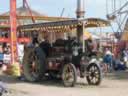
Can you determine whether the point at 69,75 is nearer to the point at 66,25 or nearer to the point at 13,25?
the point at 66,25

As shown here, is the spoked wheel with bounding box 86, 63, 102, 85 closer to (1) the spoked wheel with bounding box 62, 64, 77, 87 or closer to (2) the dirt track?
(2) the dirt track

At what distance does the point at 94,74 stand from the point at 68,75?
1106 mm

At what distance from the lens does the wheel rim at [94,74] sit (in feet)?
64.5


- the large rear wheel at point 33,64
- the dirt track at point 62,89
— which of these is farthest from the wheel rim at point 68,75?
the large rear wheel at point 33,64

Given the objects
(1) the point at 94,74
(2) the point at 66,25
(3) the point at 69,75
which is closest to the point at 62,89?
(3) the point at 69,75

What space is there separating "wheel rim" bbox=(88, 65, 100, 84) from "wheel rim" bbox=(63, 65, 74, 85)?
3.17 ft

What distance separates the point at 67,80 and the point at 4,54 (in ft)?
48.4

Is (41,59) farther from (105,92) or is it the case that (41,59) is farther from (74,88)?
(105,92)

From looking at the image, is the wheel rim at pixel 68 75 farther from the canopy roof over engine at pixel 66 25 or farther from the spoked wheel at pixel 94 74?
the canopy roof over engine at pixel 66 25

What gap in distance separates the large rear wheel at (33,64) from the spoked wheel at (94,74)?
2048 mm

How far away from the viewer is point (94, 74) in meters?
19.8

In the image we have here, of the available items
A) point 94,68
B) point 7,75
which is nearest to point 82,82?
point 94,68

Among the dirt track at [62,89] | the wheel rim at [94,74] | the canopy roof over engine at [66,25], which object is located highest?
the canopy roof over engine at [66,25]

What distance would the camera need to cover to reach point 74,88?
18766 mm
